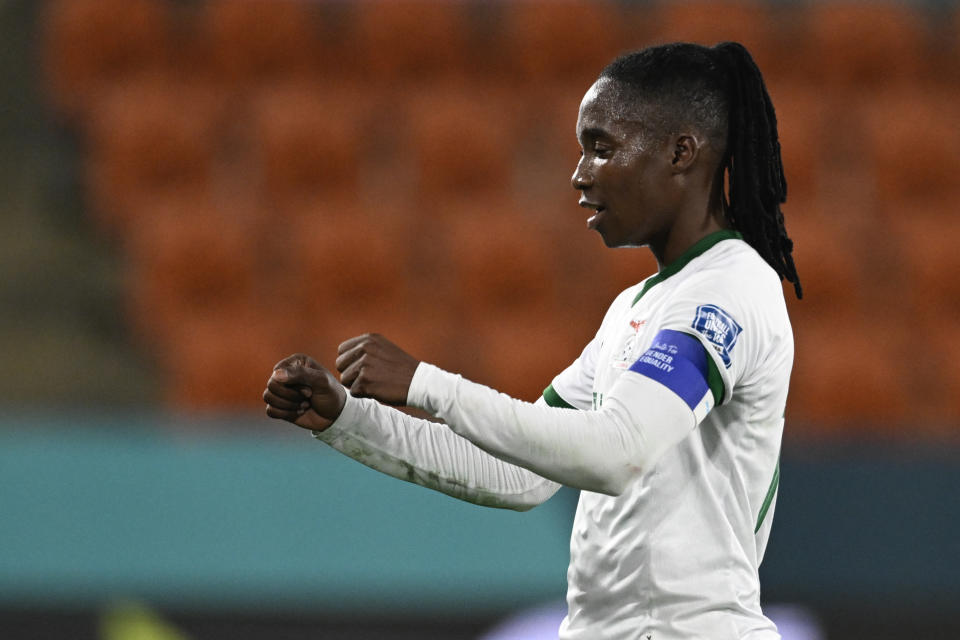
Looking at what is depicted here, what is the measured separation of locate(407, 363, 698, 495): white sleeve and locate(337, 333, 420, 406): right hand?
2cm

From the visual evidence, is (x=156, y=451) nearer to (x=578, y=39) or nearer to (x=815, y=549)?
(x=815, y=549)

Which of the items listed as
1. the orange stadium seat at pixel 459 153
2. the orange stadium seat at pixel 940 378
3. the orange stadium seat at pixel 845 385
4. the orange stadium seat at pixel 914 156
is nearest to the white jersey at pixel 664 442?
the orange stadium seat at pixel 845 385

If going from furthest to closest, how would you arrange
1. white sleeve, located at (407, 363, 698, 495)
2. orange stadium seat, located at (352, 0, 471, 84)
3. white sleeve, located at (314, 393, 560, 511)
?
orange stadium seat, located at (352, 0, 471, 84), white sleeve, located at (314, 393, 560, 511), white sleeve, located at (407, 363, 698, 495)

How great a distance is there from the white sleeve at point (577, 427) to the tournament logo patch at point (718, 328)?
111 millimetres

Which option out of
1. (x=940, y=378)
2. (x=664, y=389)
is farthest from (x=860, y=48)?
(x=664, y=389)

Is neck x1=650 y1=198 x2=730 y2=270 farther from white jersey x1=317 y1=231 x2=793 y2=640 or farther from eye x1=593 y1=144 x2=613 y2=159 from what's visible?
eye x1=593 y1=144 x2=613 y2=159

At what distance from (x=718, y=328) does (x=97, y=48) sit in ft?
18.3

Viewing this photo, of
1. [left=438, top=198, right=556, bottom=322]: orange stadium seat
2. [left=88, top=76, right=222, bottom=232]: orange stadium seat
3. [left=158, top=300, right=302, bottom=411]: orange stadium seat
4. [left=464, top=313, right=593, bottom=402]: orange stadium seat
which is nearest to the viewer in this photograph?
[left=158, top=300, right=302, bottom=411]: orange stadium seat

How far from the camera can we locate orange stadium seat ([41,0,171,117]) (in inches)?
263

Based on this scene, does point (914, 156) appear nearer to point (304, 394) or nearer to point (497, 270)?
point (497, 270)

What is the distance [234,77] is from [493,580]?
12.6ft

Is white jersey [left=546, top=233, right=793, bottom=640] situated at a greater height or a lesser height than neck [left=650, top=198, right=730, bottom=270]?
lesser

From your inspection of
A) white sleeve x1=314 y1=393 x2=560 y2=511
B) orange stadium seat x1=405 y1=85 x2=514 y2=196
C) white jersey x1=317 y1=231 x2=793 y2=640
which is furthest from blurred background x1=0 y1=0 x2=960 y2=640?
white jersey x1=317 y1=231 x2=793 y2=640

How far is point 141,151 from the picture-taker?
20.6 feet
